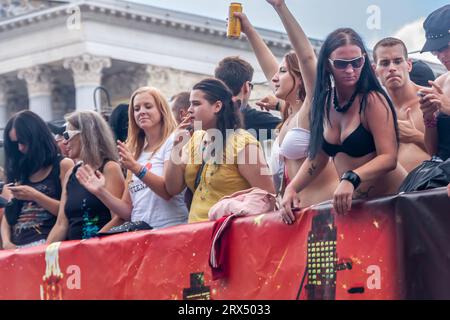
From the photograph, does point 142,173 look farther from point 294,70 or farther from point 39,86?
point 39,86

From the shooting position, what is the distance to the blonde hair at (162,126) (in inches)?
290

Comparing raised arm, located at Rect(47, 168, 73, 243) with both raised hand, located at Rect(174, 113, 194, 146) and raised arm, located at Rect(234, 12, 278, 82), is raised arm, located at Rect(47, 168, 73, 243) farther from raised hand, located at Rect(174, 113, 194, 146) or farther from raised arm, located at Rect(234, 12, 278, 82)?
raised arm, located at Rect(234, 12, 278, 82)

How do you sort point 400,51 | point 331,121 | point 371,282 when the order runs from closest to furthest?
point 371,282, point 331,121, point 400,51

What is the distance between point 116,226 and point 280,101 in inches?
50.3

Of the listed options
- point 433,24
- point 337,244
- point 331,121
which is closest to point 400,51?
point 433,24

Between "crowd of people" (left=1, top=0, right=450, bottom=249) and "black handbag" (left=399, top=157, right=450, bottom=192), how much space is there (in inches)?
3.7

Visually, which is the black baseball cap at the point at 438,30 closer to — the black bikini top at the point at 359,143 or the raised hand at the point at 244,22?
the black bikini top at the point at 359,143

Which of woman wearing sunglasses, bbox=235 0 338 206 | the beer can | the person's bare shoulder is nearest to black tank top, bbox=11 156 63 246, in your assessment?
woman wearing sunglasses, bbox=235 0 338 206

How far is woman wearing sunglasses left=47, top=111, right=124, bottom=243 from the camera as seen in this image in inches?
291

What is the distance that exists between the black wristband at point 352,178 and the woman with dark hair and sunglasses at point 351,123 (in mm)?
79

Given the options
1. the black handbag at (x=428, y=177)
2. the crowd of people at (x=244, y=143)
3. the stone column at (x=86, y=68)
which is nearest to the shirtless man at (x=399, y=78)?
the crowd of people at (x=244, y=143)

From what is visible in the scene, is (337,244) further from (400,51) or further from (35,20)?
(35,20)

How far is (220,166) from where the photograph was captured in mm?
6430

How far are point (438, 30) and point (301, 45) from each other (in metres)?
0.69
